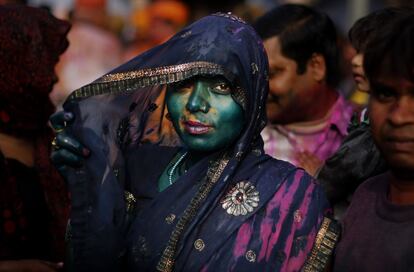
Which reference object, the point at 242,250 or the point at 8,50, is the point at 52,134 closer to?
the point at 8,50

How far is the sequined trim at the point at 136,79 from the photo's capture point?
3443 millimetres

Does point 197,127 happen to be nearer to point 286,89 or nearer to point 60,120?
point 60,120

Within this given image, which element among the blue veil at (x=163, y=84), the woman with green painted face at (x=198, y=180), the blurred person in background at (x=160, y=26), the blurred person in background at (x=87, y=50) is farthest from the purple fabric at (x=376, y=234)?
the blurred person in background at (x=160, y=26)

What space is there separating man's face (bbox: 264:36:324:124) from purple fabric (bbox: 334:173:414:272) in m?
1.27

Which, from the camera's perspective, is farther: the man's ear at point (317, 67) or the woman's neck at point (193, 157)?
the man's ear at point (317, 67)

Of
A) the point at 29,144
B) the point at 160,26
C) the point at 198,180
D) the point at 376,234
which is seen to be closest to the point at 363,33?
the point at 198,180

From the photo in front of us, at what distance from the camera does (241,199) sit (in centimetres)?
343

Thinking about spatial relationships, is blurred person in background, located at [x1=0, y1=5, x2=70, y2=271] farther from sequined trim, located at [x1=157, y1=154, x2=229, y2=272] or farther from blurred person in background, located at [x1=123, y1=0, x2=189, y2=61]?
blurred person in background, located at [x1=123, y1=0, x2=189, y2=61]

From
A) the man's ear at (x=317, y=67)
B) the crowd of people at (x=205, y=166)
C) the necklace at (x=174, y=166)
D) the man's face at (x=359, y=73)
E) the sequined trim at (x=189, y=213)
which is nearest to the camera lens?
the crowd of people at (x=205, y=166)

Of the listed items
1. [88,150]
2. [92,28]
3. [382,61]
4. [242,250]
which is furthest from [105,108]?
[92,28]

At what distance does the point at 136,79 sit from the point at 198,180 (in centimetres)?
44

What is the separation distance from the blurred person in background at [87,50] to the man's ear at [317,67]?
3298mm

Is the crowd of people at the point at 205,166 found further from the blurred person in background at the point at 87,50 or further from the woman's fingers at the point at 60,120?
the blurred person in background at the point at 87,50

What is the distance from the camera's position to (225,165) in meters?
3.49
